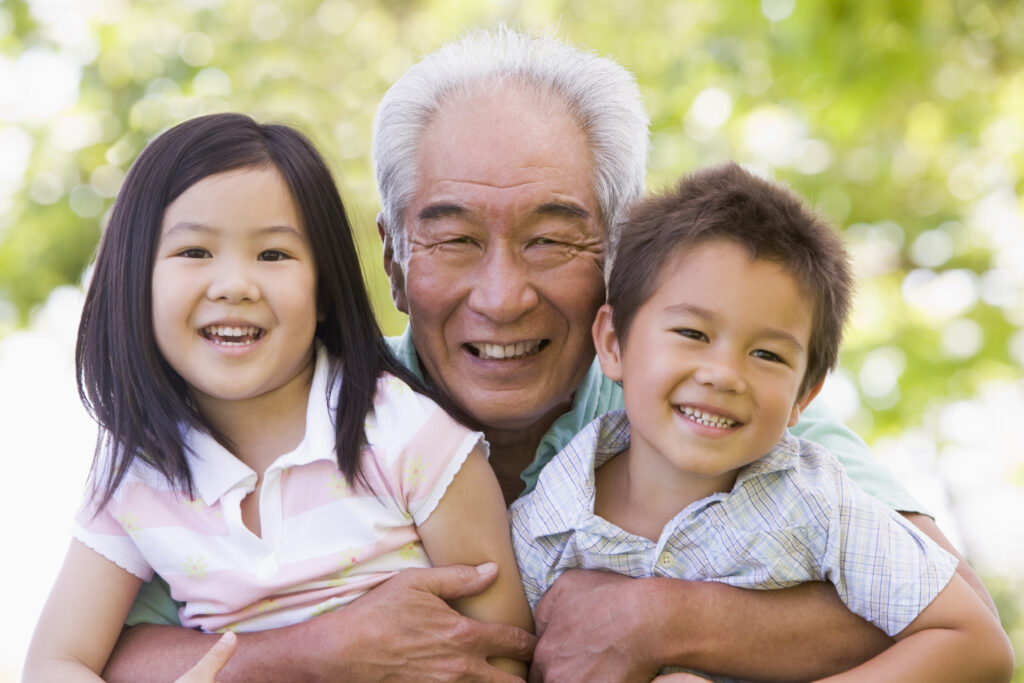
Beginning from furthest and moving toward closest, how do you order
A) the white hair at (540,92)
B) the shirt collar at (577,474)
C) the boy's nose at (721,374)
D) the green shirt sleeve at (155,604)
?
1. the white hair at (540,92)
2. the green shirt sleeve at (155,604)
3. the shirt collar at (577,474)
4. the boy's nose at (721,374)

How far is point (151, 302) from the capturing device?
2182 mm

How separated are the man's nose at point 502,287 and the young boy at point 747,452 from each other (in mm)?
298

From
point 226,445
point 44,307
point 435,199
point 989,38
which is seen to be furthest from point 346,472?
point 44,307

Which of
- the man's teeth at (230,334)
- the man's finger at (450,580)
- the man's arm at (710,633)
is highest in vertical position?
the man's teeth at (230,334)

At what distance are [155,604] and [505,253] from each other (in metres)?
1.13

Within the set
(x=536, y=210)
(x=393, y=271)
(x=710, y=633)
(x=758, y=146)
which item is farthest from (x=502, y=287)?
(x=758, y=146)

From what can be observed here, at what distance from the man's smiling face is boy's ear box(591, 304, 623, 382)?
0.19 metres

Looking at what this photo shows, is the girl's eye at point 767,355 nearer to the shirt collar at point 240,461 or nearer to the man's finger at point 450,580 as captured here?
the man's finger at point 450,580

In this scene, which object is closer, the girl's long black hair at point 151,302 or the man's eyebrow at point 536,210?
the girl's long black hair at point 151,302

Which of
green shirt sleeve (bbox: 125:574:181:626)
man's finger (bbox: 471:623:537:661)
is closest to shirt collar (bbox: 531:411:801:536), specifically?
man's finger (bbox: 471:623:537:661)

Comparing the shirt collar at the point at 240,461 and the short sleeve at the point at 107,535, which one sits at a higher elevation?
the shirt collar at the point at 240,461

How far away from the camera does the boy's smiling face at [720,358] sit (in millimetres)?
2023

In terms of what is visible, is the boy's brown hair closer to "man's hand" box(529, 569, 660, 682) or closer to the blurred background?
"man's hand" box(529, 569, 660, 682)

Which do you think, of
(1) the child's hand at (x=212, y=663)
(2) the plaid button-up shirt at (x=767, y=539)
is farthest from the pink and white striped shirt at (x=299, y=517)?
(2) the plaid button-up shirt at (x=767, y=539)
